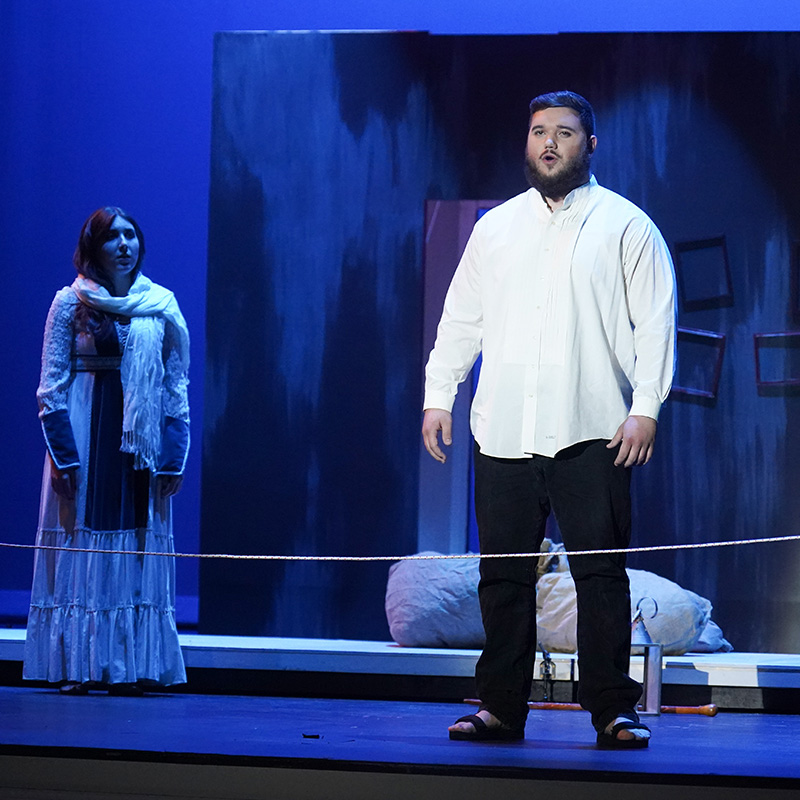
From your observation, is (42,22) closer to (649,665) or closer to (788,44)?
(788,44)

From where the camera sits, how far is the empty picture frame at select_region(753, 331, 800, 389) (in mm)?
4812

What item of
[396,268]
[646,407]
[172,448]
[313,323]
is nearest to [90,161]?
[313,323]

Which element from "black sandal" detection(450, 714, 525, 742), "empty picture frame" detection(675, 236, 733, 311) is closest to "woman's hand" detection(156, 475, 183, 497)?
"black sandal" detection(450, 714, 525, 742)

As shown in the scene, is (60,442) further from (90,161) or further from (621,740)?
(621,740)

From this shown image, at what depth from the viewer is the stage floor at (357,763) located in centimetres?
224

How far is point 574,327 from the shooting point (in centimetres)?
294

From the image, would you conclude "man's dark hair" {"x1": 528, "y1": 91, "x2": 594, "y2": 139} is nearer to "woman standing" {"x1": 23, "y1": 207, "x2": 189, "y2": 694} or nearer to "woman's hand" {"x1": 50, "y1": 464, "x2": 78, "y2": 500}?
"woman standing" {"x1": 23, "y1": 207, "x2": 189, "y2": 694}

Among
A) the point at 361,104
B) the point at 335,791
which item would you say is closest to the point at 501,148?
the point at 361,104

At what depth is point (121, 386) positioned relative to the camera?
13.8 feet

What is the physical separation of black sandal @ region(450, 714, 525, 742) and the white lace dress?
147 cm

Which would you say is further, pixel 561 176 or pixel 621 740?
pixel 561 176

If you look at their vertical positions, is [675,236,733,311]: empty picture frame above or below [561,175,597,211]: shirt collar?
above

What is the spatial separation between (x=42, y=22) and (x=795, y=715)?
4040 mm

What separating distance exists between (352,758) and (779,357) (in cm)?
299
